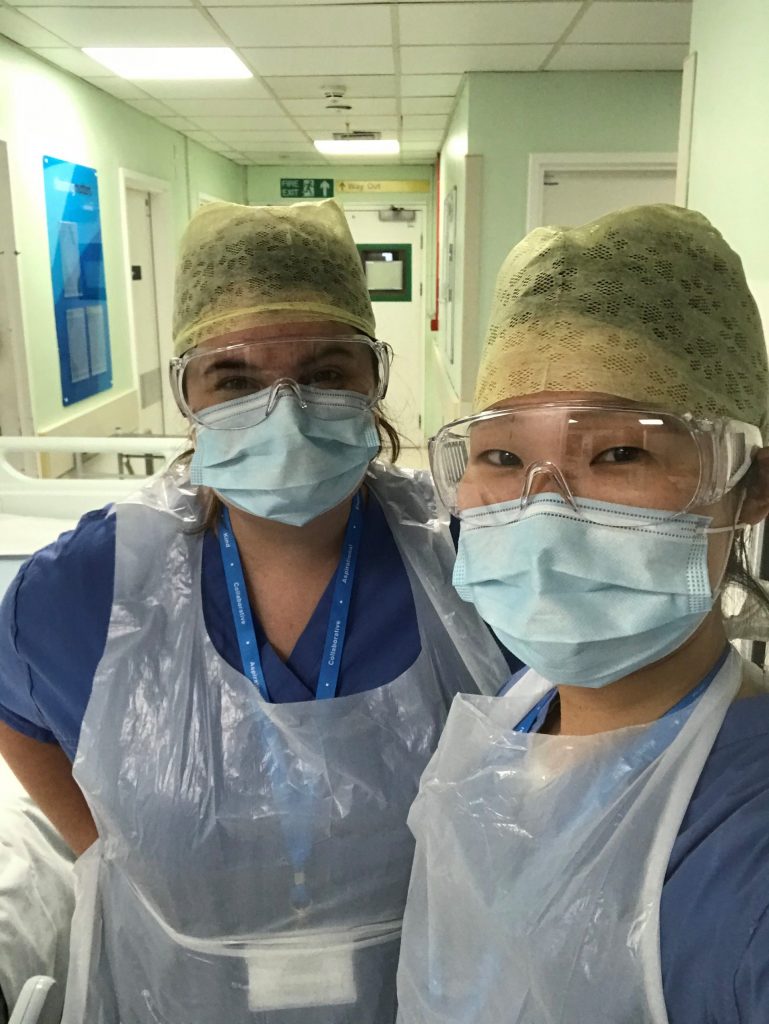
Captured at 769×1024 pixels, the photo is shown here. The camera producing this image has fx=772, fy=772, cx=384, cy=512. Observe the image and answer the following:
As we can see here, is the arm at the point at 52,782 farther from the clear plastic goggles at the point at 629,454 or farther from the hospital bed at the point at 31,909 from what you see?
the clear plastic goggles at the point at 629,454

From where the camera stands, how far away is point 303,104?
4863 mm

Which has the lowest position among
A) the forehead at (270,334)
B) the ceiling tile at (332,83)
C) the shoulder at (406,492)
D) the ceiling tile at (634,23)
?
the shoulder at (406,492)

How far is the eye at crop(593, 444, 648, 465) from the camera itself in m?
0.72

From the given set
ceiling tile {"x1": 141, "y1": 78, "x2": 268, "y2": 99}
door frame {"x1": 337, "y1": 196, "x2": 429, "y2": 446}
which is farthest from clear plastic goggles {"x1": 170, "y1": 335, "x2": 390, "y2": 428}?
door frame {"x1": 337, "y1": 196, "x2": 429, "y2": 446}

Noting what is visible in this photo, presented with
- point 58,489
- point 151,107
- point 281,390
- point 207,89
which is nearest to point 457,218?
point 207,89

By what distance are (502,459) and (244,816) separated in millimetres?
558

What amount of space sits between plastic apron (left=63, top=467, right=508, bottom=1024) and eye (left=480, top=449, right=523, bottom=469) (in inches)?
12.8

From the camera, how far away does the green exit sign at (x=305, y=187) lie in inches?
304

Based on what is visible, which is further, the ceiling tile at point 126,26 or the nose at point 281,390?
the ceiling tile at point 126,26

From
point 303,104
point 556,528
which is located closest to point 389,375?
point 556,528

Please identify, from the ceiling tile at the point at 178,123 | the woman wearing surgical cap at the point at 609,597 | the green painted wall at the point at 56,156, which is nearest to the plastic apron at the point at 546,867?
the woman wearing surgical cap at the point at 609,597

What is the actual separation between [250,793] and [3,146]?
138 inches

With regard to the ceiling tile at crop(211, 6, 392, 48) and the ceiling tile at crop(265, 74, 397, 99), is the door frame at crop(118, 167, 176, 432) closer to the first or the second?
the ceiling tile at crop(265, 74, 397, 99)

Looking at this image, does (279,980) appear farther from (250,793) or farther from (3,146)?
(3,146)
